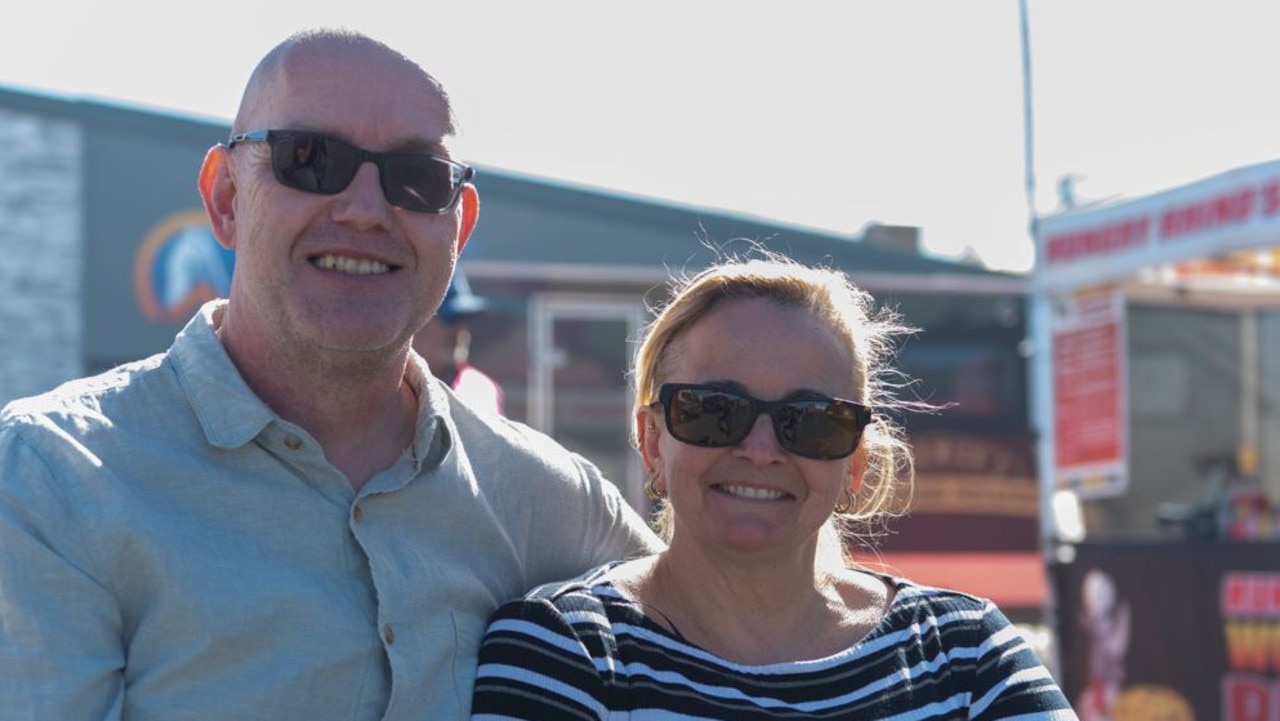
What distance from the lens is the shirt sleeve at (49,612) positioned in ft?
6.90

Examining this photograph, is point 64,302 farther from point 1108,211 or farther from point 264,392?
point 264,392

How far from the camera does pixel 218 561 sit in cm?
225

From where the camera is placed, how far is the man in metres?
2.17

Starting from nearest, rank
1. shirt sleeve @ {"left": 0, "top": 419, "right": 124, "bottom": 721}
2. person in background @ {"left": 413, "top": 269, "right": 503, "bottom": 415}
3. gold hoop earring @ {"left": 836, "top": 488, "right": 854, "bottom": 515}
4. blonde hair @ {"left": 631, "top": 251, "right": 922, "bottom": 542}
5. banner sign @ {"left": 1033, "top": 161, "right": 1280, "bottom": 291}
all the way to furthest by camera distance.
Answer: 1. shirt sleeve @ {"left": 0, "top": 419, "right": 124, "bottom": 721}
2. blonde hair @ {"left": 631, "top": 251, "right": 922, "bottom": 542}
3. gold hoop earring @ {"left": 836, "top": 488, "right": 854, "bottom": 515}
4. person in background @ {"left": 413, "top": 269, "right": 503, "bottom": 415}
5. banner sign @ {"left": 1033, "top": 161, "right": 1280, "bottom": 291}

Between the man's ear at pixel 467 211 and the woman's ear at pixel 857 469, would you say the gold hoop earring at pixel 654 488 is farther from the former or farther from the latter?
the man's ear at pixel 467 211

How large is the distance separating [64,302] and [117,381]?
1194 cm

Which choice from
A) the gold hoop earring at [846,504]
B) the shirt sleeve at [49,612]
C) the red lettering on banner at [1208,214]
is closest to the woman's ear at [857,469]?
the gold hoop earring at [846,504]

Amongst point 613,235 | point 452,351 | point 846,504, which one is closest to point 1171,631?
point 452,351

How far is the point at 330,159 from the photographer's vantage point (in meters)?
2.40

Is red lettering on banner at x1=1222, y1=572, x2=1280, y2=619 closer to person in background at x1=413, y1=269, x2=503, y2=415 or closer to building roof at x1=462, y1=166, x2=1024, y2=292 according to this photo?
person in background at x1=413, y1=269, x2=503, y2=415

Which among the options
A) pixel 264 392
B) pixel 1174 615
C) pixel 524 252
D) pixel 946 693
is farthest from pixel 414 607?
pixel 524 252

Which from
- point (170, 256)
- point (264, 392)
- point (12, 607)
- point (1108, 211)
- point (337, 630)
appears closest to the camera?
point (12, 607)

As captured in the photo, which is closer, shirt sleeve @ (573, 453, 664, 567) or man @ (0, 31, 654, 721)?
man @ (0, 31, 654, 721)

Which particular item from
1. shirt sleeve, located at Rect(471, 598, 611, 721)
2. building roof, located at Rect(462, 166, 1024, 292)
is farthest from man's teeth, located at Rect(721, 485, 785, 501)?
building roof, located at Rect(462, 166, 1024, 292)
